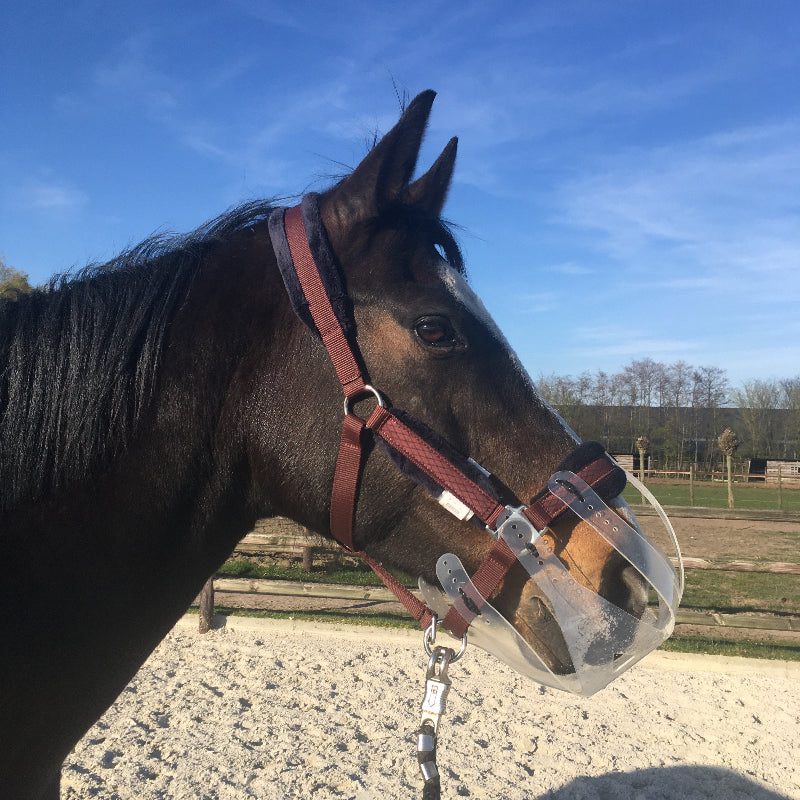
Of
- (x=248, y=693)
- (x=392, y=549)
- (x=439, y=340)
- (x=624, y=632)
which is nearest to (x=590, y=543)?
(x=624, y=632)

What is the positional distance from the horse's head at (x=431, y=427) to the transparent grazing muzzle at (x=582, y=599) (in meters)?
0.02

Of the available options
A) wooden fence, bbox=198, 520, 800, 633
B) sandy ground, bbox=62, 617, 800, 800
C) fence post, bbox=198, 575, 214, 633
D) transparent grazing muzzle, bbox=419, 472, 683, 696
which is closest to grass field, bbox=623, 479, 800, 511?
wooden fence, bbox=198, 520, 800, 633

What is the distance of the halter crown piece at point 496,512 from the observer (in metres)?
1.38

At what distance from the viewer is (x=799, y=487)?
123 feet

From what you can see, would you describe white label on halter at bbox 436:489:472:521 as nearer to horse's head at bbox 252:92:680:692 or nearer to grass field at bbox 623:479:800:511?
horse's head at bbox 252:92:680:692

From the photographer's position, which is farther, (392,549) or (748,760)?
(748,760)

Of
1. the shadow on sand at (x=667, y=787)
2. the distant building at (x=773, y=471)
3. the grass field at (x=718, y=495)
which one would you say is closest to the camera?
the shadow on sand at (x=667, y=787)

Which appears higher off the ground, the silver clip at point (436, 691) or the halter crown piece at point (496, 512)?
the halter crown piece at point (496, 512)

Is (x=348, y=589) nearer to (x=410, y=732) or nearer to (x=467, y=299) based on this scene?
(x=410, y=732)

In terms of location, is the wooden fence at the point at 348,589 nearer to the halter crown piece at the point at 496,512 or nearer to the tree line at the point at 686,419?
the halter crown piece at the point at 496,512

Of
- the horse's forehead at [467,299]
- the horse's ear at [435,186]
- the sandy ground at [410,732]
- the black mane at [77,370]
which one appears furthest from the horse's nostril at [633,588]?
the sandy ground at [410,732]

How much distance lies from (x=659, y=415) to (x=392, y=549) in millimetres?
53780

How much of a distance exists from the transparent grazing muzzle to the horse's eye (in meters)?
0.44

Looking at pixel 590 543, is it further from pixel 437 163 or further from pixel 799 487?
pixel 799 487
